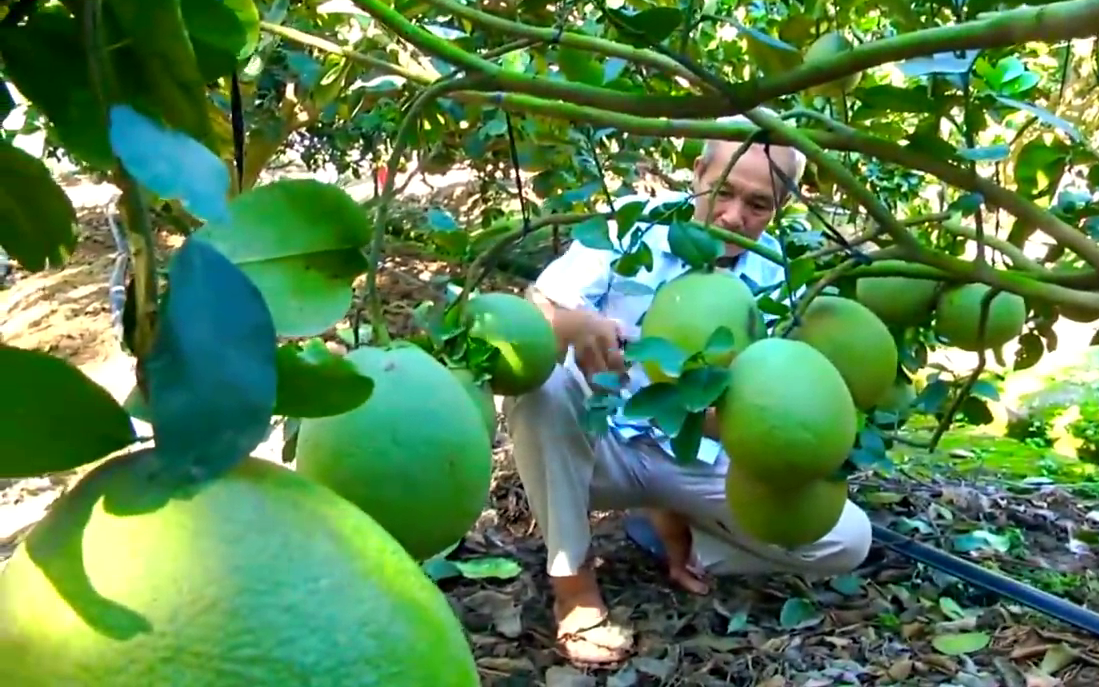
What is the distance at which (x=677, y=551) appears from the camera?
7.42 feet

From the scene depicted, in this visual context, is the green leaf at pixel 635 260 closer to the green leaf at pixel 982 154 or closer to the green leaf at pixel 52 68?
the green leaf at pixel 982 154

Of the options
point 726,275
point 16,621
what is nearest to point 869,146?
point 726,275

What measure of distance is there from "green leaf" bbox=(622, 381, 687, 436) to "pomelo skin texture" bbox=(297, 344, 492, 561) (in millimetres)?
385

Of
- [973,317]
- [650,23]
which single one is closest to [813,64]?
[650,23]

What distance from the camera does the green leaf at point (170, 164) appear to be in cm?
30

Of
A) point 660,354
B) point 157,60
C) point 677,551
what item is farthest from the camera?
point 677,551

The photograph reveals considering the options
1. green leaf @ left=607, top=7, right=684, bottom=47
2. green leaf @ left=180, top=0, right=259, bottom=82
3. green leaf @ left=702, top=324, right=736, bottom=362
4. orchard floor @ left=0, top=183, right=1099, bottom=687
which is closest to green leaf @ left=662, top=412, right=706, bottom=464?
green leaf @ left=702, top=324, right=736, bottom=362

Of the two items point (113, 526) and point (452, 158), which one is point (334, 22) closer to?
point (452, 158)

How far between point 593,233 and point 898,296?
1.22ft

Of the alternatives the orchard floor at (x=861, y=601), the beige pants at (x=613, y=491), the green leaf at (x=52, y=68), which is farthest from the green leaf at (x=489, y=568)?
the green leaf at (x=52, y=68)

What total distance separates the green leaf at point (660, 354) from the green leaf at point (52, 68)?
20.3 inches

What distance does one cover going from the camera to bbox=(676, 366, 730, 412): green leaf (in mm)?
890

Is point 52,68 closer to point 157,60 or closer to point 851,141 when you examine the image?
point 157,60

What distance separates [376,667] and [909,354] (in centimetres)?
133
